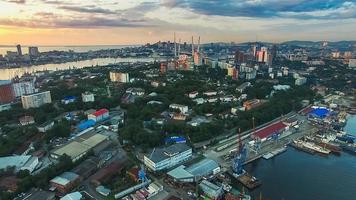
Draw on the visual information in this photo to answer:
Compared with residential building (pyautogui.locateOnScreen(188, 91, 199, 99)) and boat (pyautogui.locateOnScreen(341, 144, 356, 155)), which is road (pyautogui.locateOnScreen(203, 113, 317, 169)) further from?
residential building (pyautogui.locateOnScreen(188, 91, 199, 99))

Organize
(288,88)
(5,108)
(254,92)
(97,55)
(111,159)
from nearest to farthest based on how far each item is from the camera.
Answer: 1. (111,159)
2. (5,108)
3. (254,92)
4. (288,88)
5. (97,55)

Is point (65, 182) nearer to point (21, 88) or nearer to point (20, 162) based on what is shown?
point (20, 162)

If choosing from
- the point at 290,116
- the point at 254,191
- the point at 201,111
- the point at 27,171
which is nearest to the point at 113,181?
the point at 27,171

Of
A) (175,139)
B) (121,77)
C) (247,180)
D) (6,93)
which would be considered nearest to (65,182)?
(175,139)

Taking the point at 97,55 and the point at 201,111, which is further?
the point at 97,55

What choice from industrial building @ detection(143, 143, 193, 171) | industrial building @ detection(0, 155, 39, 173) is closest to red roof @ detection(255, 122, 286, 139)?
industrial building @ detection(143, 143, 193, 171)

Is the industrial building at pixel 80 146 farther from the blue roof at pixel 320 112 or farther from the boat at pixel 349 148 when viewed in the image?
the blue roof at pixel 320 112

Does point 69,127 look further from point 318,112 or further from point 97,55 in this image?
point 97,55

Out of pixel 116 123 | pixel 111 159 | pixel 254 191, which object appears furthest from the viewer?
pixel 116 123
